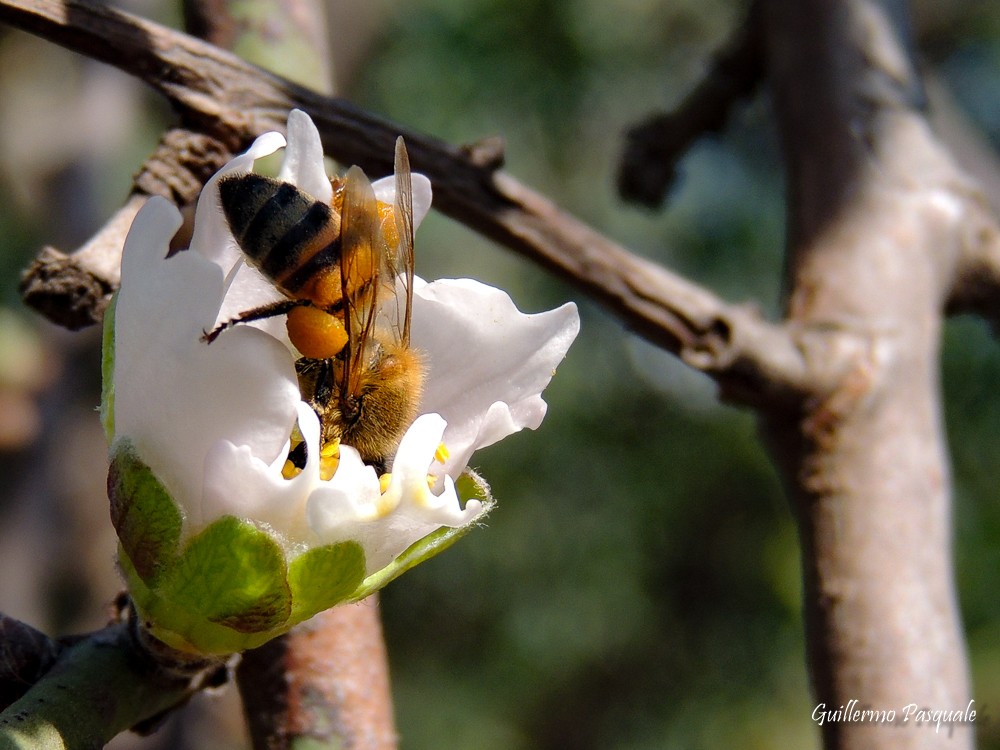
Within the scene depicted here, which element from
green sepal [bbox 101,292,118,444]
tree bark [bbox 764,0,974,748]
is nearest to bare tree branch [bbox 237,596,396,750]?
green sepal [bbox 101,292,118,444]

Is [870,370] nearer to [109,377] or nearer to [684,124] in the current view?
[684,124]

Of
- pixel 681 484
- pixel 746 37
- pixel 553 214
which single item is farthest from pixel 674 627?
pixel 553 214

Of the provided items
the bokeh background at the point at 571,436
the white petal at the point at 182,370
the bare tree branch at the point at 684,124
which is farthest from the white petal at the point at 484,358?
the bokeh background at the point at 571,436

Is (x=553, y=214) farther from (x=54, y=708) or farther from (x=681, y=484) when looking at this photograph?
(x=681, y=484)

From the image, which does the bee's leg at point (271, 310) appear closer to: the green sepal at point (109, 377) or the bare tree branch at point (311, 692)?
the green sepal at point (109, 377)

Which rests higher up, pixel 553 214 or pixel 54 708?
pixel 553 214
